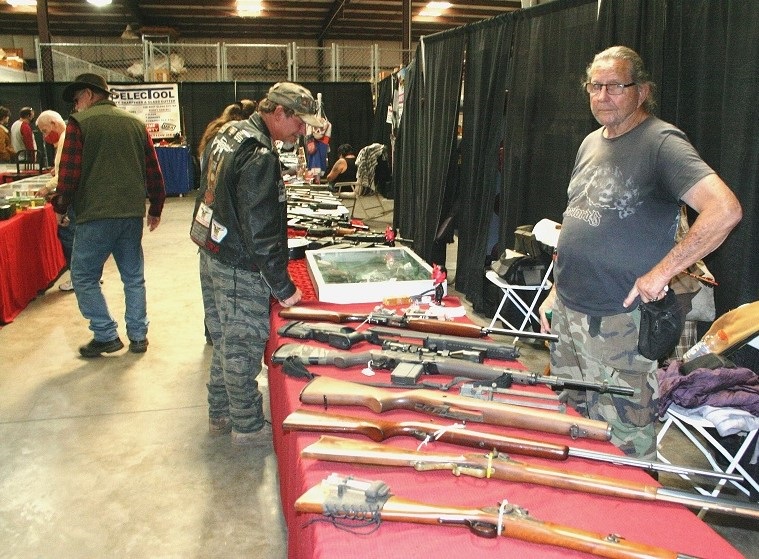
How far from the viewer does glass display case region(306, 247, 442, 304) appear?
2977mm

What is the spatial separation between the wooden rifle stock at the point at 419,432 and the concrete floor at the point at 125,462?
41.1 inches

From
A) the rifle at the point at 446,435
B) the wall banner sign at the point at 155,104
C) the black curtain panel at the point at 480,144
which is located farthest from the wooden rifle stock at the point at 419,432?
the wall banner sign at the point at 155,104

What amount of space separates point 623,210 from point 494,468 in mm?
1070

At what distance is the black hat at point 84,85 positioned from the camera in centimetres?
426

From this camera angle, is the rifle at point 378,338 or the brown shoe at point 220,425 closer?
the rifle at point 378,338

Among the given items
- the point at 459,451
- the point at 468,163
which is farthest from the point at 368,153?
the point at 459,451

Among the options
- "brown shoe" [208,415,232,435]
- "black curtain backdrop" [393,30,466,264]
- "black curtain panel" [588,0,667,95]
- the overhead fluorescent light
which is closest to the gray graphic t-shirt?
"black curtain panel" [588,0,667,95]

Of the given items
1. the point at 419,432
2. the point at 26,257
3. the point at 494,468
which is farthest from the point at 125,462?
the point at 26,257

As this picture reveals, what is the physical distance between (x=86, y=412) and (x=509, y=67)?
3.93 m

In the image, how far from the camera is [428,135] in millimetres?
7227

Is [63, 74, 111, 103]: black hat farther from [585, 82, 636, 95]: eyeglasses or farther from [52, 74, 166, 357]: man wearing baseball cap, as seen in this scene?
[585, 82, 636, 95]: eyeglasses

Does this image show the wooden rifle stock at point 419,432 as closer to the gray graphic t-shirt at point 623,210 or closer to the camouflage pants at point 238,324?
the gray graphic t-shirt at point 623,210

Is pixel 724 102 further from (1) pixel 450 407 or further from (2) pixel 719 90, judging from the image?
(1) pixel 450 407

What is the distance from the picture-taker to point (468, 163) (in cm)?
602
